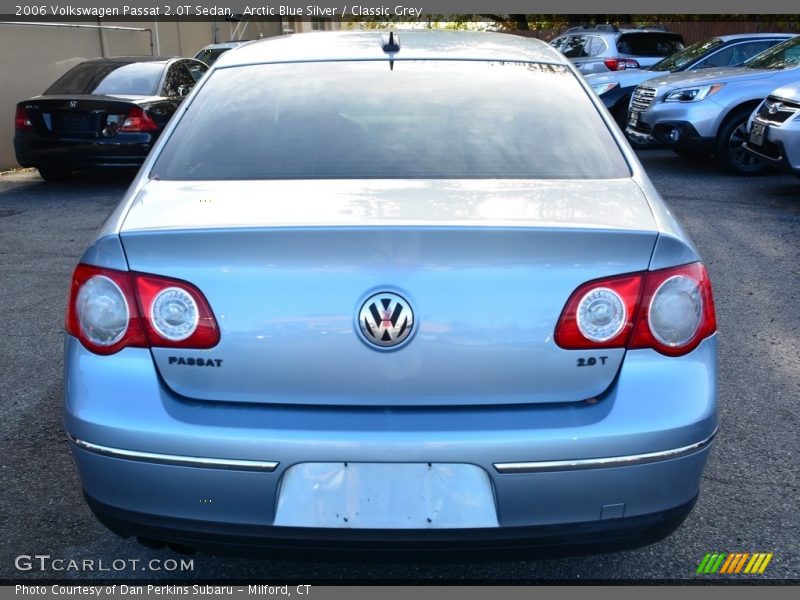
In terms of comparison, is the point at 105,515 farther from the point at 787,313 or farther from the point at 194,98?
the point at 787,313

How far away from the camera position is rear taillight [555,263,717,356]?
2.09m

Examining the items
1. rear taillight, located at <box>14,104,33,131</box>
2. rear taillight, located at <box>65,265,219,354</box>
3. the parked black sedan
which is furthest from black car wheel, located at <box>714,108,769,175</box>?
rear taillight, located at <box>65,265,219,354</box>

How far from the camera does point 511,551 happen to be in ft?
7.00

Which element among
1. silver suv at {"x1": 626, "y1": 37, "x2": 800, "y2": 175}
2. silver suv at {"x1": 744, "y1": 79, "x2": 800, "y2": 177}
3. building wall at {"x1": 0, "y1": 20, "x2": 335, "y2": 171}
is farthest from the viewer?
building wall at {"x1": 0, "y1": 20, "x2": 335, "y2": 171}

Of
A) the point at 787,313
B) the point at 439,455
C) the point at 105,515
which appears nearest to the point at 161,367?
the point at 105,515

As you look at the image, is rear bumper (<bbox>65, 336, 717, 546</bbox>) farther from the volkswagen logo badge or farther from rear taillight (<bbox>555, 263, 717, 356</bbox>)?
the volkswagen logo badge

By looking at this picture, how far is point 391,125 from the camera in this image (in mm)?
2777

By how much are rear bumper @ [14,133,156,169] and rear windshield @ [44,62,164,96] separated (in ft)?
2.28

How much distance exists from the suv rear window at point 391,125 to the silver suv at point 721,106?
7952 millimetres

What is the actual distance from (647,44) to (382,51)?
12582 millimetres

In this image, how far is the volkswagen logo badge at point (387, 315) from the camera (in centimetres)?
203
